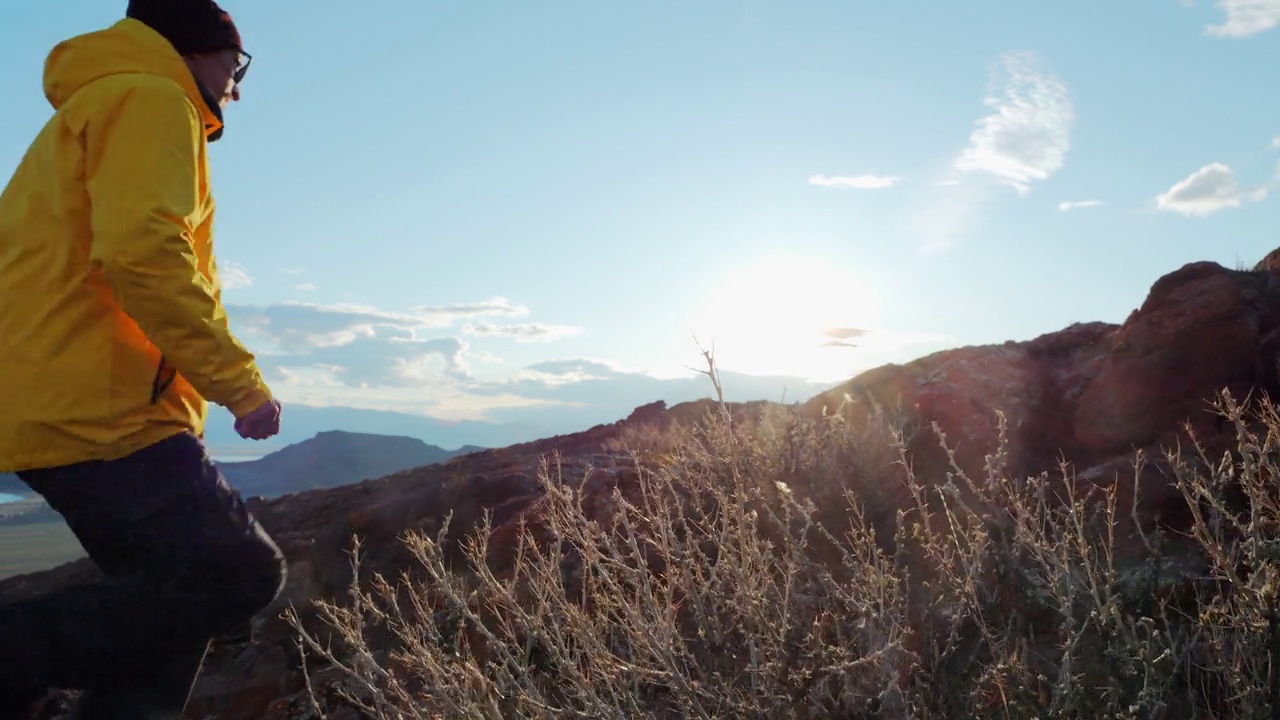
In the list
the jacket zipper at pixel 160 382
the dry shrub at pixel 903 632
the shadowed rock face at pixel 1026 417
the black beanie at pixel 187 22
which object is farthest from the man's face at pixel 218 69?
the shadowed rock face at pixel 1026 417

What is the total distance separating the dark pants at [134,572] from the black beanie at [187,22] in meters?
0.92

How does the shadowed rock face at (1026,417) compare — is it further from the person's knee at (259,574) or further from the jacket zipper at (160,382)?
the jacket zipper at (160,382)

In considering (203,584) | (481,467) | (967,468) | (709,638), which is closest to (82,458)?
(203,584)

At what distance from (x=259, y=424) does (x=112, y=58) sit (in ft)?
2.81

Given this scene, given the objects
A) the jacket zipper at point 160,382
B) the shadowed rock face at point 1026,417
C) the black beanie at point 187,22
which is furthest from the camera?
the shadowed rock face at point 1026,417

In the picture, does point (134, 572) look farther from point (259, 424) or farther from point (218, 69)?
point (218, 69)

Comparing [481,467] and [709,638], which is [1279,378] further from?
[481,467]

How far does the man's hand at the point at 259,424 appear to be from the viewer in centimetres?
174

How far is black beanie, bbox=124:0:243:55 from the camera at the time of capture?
6.37ft

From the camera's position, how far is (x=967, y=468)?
170 inches

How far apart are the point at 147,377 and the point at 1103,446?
13.9 feet

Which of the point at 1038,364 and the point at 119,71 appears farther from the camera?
the point at 1038,364

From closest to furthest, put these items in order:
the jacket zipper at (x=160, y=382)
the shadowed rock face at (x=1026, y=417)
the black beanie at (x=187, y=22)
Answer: the jacket zipper at (x=160, y=382) < the black beanie at (x=187, y=22) < the shadowed rock face at (x=1026, y=417)

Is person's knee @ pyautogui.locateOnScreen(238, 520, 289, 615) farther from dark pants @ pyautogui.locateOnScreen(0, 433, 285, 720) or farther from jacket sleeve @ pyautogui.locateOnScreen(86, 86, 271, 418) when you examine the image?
jacket sleeve @ pyautogui.locateOnScreen(86, 86, 271, 418)
